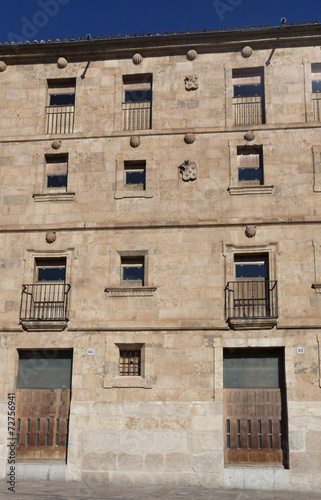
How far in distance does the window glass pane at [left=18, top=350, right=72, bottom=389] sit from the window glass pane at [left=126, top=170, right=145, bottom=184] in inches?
255

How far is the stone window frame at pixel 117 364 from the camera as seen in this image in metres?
21.2

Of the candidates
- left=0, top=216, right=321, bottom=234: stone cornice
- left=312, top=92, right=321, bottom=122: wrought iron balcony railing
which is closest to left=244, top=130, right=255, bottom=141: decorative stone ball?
left=312, top=92, right=321, bottom=122: wrought iron balcony railing

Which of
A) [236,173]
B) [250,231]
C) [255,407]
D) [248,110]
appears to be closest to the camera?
[255,407]

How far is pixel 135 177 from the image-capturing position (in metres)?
23.4

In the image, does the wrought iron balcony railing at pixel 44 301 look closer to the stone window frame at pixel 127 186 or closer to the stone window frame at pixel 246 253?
the stone window frame at pixel 127 186

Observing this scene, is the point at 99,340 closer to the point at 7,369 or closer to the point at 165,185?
the point at 7,369

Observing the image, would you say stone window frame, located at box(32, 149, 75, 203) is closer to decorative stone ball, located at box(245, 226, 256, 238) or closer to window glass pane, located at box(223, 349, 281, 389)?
decorative stone ball, located at box(245, 226, 256, 238)

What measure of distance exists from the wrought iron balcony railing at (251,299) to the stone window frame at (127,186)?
4452mm

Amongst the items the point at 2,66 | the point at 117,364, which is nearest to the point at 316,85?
the point at 2,66

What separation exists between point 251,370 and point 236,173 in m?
6.81

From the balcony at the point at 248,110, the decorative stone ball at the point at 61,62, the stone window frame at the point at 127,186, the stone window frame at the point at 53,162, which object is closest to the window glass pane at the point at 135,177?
the stone window frame at the point at 127,186

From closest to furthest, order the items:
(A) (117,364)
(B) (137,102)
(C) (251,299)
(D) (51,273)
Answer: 1. (C) (251,299)
2. (A) (117,364)
3. (D) (51,273)
4. (B) (137,102)

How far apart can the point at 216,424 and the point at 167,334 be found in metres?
3.29

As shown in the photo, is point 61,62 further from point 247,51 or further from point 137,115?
point 247,51
